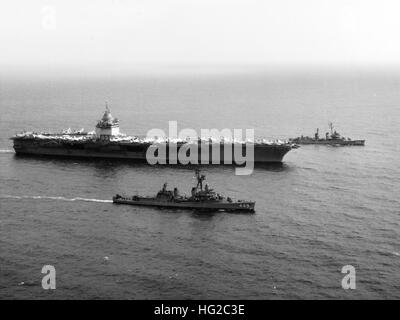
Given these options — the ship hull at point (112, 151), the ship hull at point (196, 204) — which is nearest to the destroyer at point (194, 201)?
the ship hull at point (196, 204)

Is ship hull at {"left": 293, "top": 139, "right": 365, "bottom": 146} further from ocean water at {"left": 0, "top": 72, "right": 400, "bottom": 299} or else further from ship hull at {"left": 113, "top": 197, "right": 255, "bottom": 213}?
ship hull at {"left": 113, "top": 197, "right": 255, "bottom": 213}

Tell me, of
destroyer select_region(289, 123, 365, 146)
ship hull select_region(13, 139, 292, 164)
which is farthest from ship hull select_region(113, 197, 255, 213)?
destroyer select_region(289, 123, 365, 146)

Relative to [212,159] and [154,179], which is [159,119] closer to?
[212,159]

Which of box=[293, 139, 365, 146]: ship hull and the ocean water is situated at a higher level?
box=[293, 139, 365, 146]: ship hull

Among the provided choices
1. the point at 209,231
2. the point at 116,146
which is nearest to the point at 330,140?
the point at 116,146

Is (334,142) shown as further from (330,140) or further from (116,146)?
(116,146)

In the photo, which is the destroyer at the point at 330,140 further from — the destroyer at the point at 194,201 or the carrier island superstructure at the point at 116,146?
the destroyer at the point at 194,201
